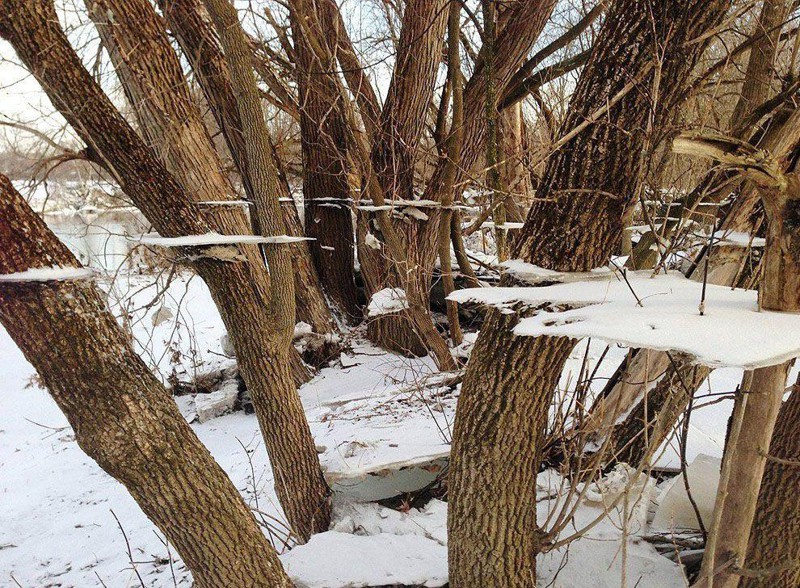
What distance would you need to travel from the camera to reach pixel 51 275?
1595 millimetres

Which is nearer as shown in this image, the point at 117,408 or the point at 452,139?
the point at 117,408

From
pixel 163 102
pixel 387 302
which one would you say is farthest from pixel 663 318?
pixel 387 302

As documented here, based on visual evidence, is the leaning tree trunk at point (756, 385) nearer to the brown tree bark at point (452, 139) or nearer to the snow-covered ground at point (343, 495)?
the snow-covered ground at point (343, 495)

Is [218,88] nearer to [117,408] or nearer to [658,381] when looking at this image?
[117,408]

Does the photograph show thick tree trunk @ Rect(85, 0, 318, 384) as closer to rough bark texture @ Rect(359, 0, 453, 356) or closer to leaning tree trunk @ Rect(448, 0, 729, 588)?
rough bark texture @ Rect(359, 0, 453, 356)

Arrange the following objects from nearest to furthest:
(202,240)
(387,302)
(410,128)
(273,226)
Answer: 1. (202,240)
2. (273,226)
3. (410,128)
4. (387,302)

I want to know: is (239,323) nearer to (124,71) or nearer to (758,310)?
(124,71)

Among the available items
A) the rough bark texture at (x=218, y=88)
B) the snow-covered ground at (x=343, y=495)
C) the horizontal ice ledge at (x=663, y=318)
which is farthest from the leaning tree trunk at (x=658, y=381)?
the rough bark texture at (x=218, y=88)

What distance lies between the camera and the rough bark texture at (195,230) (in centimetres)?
228

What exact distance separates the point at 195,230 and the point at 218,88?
2.36 m

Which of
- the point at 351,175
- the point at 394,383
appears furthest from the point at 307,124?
the point at 394,383

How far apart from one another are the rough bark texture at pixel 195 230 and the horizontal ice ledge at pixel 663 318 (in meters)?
1.57

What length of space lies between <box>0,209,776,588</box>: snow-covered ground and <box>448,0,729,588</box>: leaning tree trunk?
1.37ft

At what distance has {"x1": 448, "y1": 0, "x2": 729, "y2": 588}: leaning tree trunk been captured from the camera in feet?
5.29
